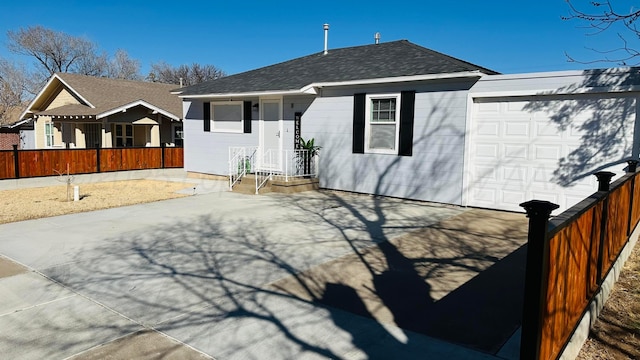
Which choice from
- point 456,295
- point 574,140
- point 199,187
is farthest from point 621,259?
point 199,187

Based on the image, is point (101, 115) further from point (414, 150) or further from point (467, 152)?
point (467, 152)

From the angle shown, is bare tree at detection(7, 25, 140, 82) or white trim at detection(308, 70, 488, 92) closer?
white trim at detection(308, 70, 488, 92)

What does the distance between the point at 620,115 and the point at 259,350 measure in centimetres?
801

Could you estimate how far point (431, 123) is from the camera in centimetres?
1040

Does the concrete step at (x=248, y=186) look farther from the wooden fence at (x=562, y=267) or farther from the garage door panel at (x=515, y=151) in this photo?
the wooden fence at (x=562, y=267)

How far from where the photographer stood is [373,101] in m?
11.4

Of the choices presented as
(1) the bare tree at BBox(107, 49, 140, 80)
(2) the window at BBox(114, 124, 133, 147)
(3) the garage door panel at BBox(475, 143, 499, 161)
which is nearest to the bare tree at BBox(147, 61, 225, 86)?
(1) the bare tree at BBox(107, 49, 140, 80)

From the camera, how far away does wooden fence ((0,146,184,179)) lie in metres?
13.6

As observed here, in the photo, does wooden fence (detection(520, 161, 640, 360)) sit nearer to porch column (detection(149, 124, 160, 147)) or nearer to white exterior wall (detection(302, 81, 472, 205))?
white exterior wall (detection(302, 81, 472, 205))

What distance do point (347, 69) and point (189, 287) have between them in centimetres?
918

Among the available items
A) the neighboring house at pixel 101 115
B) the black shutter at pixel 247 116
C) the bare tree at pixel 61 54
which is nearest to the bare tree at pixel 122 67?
the bare tree at pixel 61 54

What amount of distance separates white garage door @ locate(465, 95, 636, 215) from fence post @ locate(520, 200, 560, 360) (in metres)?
7.10

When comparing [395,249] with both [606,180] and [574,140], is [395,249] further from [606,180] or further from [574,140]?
[574,140]

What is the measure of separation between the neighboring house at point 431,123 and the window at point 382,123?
0.03m
